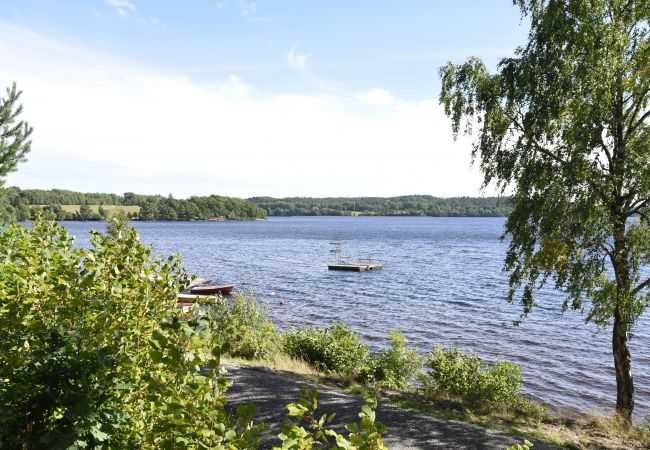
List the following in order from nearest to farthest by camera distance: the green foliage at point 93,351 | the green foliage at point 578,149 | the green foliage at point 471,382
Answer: the green foliage at point 93,351 → the green foliage at point 578,149 → the green foliage at point 471,382

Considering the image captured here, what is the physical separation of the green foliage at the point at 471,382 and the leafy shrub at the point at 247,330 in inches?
209

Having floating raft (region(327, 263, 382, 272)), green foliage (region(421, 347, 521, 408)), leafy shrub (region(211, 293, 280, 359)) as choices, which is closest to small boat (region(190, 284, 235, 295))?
leafy shrub (region(211, 293, 280, 359))

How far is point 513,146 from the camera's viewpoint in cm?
1199

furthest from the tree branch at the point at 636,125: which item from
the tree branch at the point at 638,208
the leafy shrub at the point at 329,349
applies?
the leafy shrub at the point at 329,349

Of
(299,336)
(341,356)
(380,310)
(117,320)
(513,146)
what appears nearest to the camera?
(117,320)

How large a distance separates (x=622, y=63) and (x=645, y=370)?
16.0 metres

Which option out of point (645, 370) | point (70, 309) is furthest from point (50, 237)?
point (645, 370)

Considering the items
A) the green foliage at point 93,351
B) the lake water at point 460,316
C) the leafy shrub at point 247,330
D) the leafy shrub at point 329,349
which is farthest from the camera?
the lake water at point 460,316

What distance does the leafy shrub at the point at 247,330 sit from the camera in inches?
580

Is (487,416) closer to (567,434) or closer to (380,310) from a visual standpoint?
(567,434)

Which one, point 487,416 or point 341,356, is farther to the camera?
point 341,356

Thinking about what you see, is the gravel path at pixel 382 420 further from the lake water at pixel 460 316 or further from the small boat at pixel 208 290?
the small boat at pixel 208 290

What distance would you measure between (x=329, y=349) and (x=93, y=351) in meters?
12.2

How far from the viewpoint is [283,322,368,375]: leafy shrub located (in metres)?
13.9
